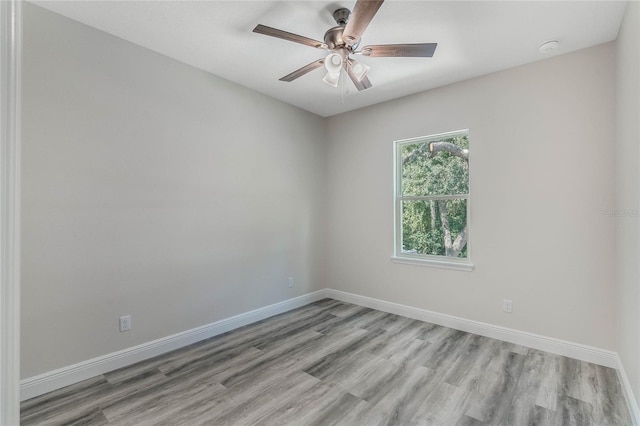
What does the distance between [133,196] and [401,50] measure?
2438 mm

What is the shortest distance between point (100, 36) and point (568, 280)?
4.47 m

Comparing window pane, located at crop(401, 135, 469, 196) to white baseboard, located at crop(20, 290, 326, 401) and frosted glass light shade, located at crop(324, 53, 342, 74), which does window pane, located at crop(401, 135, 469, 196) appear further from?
white baseboard, located at crop(20, 290, 326, 401)

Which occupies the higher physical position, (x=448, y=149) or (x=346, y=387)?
(x=448, y=149)

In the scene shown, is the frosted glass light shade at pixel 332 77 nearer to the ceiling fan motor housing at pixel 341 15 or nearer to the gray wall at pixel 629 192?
the ceiling fan motor housing at pixel 341 15

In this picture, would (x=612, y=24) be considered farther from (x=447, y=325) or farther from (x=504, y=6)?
(x=447, y=325)

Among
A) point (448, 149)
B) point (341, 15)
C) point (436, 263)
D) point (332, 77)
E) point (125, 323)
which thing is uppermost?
point (341, 15)

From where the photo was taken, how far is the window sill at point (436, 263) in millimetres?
3266

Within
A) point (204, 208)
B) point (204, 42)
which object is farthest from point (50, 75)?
point (204, 208)

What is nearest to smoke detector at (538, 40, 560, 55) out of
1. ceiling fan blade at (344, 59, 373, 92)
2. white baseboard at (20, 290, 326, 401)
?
ceiling fan blade at (344, 59, 373, 92)

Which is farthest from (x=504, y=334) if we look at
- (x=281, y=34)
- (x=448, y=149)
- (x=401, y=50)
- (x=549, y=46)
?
(x=281, y=34)

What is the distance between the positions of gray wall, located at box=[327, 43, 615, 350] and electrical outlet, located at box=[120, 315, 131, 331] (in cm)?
285

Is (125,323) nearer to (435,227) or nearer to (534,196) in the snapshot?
(435,227)

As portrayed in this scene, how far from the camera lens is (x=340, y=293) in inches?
173

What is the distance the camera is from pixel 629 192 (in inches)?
78.7
